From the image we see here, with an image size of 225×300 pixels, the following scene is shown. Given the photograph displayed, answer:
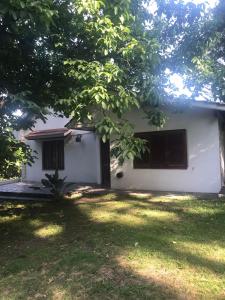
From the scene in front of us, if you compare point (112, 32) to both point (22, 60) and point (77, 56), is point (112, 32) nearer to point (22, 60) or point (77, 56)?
point (77, 56)

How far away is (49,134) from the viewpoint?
17.7m

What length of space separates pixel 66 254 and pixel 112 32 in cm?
393

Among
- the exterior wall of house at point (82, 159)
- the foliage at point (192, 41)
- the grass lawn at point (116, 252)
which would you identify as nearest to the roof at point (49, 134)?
the exterior wall of house at point (82, 159)

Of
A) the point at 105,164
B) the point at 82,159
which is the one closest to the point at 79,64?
the point at 105,164

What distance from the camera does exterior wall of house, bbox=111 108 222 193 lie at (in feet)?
39.5

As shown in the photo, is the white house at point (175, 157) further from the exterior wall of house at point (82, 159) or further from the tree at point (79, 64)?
the tree at point (79, 64)

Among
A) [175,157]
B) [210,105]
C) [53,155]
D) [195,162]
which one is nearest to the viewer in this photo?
[210,105]

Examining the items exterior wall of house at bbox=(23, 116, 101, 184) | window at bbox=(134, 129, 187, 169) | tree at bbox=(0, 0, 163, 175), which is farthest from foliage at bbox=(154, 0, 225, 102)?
exterior wall of house at bbox=(23, 116, 101, 184)

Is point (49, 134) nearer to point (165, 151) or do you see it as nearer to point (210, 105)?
point (165, 151)

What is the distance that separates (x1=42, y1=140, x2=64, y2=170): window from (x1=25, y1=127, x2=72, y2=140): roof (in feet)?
2.04

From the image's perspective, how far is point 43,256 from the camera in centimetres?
630

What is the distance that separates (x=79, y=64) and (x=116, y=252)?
3.42m

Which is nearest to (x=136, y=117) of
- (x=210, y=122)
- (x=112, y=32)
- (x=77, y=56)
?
(x=210, y=122)

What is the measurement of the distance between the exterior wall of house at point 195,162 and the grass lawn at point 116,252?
5.86 ft
